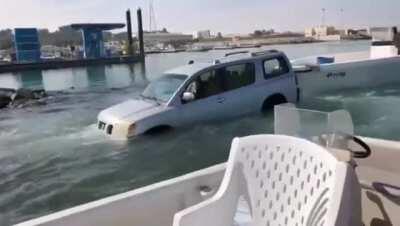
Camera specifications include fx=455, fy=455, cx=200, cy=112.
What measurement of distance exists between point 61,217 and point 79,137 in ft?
23.7

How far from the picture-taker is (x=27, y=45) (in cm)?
4906

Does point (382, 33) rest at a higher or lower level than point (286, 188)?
higher

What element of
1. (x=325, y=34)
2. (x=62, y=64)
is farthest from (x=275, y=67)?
(x=325, y=34)

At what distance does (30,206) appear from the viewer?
5.96 m

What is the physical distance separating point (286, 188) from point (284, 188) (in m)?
0.01

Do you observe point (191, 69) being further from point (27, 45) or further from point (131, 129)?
point (27, 45)

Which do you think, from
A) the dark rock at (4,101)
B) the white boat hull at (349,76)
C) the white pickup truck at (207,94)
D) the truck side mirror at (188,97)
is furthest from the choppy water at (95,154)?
the dark rock at (4,101)

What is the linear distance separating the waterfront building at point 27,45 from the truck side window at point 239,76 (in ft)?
140

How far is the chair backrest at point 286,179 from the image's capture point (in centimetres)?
212

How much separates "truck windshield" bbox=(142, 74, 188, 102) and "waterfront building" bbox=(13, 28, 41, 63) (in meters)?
41.9

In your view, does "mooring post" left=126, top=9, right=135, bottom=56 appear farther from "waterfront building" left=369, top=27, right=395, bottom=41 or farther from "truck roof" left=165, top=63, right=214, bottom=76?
"truck roof" left=165, top=63, right=214, bottom=76

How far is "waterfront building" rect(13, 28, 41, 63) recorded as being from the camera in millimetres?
48250

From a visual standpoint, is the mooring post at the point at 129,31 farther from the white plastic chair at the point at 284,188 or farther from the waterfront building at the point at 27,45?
the white plastic chair at the point at 284,188

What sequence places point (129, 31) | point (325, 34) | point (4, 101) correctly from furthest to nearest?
point (325, 34), point (129, 31), point (4, 101)
